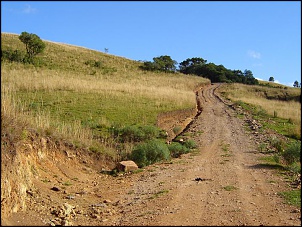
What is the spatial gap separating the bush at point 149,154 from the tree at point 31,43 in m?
33.7

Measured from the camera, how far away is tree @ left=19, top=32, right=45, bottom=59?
41.4 meters

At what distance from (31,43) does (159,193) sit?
3885 centimetres

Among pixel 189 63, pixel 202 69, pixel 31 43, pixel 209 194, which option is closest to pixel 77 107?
pixel 209 194

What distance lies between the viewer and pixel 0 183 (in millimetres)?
5434

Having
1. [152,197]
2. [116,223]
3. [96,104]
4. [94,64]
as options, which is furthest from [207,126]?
[94,64]

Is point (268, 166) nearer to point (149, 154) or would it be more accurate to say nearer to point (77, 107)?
point (149, 154)

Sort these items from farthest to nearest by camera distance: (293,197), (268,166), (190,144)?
(190,144) < (268,166) < (293,197)

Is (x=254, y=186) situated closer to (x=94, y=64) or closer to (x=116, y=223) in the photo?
(x=116, y=223)

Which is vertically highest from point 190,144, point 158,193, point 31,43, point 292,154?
point 31,43

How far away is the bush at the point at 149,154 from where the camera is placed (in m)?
11.1

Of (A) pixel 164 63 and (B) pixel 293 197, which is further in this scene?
(A) pixel 164 63

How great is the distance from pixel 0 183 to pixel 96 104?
43.9ft

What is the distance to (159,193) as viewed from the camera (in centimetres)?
774

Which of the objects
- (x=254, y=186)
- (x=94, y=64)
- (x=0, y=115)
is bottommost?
(x=254, y=186)
